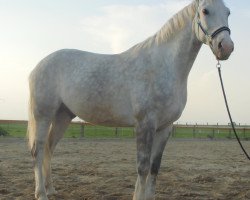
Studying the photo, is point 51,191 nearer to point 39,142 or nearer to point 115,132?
point 39,142

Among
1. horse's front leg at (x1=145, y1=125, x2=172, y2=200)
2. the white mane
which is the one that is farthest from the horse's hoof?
the white mane

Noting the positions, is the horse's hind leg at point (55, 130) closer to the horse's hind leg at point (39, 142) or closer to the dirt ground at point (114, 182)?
the horse's hind leg at point (39, 142)

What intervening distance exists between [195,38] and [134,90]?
95 centimetres

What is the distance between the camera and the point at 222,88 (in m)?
4.64

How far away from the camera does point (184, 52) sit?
4469 mm

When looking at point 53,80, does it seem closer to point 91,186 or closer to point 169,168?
point 91,186

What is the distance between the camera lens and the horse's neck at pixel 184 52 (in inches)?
175

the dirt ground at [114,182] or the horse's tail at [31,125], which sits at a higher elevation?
the horse's tail at [31,125]

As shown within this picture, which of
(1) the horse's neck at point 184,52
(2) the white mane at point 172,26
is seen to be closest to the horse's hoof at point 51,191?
(2) the white mane at point 172,26

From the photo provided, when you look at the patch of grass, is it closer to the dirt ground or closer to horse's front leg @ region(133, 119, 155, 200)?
the dirt ground

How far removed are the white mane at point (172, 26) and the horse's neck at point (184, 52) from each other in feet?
0.25

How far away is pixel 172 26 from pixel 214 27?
0.70 metres

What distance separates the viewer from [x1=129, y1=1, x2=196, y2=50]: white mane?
14.7ft

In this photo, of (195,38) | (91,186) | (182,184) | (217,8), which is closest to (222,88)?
(195,38)
